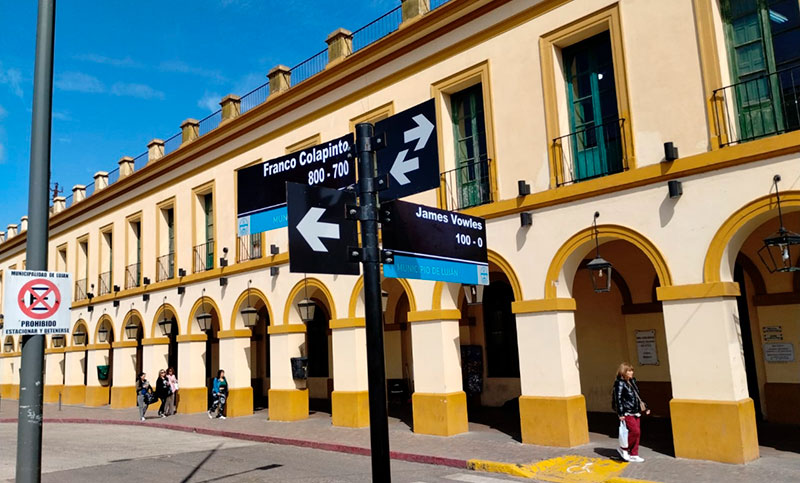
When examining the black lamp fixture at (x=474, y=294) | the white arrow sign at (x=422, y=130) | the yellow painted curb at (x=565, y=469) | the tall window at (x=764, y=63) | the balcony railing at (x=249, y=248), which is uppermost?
the tall window at (x=764, y=63)

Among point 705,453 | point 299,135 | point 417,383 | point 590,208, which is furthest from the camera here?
point 299,135

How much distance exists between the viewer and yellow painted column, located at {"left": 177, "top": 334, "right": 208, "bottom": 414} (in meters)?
21.6

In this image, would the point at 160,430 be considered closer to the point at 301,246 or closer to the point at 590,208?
the point at 590,208

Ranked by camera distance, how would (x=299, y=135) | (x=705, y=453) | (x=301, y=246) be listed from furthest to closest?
(x=299, y=135), (x=705, y=453), (x=301, y=246)

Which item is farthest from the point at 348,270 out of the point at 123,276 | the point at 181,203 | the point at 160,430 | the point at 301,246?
the point at 123,276

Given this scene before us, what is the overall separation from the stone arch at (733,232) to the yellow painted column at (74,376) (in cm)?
2600

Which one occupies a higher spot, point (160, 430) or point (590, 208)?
point (590, 208)

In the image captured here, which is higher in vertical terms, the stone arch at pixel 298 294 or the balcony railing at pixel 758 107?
the balcony railing at pixel 758 107

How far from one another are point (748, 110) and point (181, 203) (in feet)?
57.7

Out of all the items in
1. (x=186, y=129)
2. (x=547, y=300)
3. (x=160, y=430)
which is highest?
(x=186, y=129)

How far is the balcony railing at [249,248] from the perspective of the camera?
19453 millimetres

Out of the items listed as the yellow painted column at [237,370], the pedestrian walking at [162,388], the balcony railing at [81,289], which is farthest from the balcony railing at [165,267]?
the balcony railing at [81,289]

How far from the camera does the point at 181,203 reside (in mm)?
22797

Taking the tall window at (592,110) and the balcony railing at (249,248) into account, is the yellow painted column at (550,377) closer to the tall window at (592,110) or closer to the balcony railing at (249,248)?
the tall window at (592,110)
